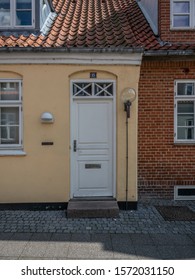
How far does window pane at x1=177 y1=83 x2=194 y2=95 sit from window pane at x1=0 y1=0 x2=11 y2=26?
490 centimetres

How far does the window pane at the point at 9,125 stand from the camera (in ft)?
24.8

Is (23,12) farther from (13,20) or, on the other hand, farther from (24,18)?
(13,20)

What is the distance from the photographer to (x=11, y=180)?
293 inches

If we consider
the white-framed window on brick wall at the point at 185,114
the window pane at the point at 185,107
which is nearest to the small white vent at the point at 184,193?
the white-framed window on brick wall at the point at 185,114

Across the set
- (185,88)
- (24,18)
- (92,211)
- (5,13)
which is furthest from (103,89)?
(5,13)

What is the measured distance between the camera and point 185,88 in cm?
830

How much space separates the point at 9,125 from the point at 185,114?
4.56 metres

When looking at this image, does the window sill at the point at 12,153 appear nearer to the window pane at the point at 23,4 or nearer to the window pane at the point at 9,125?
the window pane at the point at 9,125

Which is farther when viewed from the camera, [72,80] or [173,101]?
[173,101]

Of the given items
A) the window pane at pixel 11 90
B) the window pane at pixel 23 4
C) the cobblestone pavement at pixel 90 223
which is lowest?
the cobblestone pavement at pixel 90 223

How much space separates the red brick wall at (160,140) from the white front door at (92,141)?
40.7 inches

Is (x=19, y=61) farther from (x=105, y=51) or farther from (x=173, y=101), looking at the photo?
(x=173, y=101)

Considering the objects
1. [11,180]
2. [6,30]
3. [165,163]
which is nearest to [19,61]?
[6,30]

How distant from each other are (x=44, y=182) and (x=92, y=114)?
2008 mm
